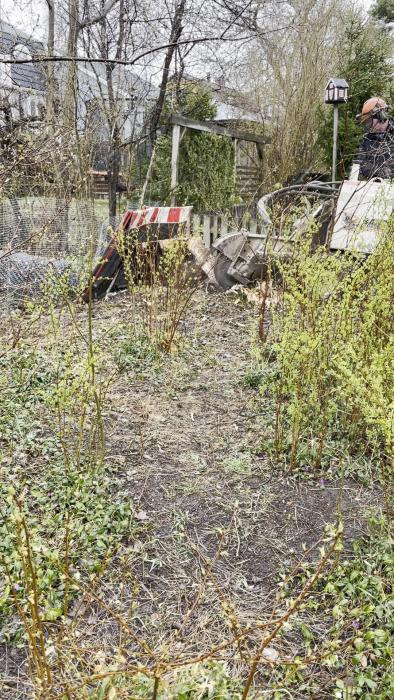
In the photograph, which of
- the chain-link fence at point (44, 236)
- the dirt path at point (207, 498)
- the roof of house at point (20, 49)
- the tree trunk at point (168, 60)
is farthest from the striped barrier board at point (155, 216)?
the tree trunk at point (168, 60)

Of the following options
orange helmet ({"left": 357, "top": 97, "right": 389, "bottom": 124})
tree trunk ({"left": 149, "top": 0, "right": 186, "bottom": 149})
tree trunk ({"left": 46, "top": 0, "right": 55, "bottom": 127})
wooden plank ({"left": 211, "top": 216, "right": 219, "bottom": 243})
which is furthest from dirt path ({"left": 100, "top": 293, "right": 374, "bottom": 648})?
→ tree trunk ({"left": 149, "top": 0, "right": 186, "bottom": 149})

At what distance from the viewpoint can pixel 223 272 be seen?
22.0 feet

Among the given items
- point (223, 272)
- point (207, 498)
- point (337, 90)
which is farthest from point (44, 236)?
point (337, 90)

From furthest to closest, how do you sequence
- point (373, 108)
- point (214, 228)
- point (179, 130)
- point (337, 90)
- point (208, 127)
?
point (208, 127) → point (179, 130) → point (214, 228) → point (337, 90) → point (373, 108)

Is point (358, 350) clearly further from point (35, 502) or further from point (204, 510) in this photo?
point (35, 502)

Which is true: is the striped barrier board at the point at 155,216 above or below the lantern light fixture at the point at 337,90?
below

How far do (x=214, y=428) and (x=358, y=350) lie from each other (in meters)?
1.05

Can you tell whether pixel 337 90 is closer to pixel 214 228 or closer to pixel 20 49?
pixel 214 228

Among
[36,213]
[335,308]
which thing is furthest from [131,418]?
[36,213]

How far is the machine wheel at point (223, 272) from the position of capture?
21.9ft

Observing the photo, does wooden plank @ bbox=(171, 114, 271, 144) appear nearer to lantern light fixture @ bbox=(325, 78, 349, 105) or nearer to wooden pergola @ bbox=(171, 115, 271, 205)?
wooden pergola @ bbox=(171, 115, 271, 205)

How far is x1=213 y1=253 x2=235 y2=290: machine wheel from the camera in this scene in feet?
21.9

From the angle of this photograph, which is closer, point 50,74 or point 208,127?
point 50,74

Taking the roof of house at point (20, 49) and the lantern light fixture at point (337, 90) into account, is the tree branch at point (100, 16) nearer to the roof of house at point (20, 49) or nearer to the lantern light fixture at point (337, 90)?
the roof of house at point (20, 49)
